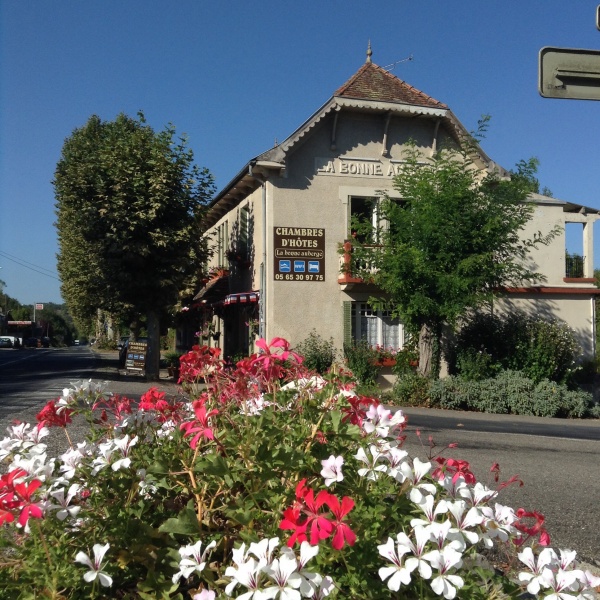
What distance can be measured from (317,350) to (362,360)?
4.02 ft

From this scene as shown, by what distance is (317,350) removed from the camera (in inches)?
718

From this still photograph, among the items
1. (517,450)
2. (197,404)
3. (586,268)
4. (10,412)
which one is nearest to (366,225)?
(586,268)

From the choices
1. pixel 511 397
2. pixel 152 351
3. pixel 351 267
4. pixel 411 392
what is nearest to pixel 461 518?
pixel 411 392

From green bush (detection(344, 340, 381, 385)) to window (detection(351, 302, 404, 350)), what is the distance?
33.8 inches

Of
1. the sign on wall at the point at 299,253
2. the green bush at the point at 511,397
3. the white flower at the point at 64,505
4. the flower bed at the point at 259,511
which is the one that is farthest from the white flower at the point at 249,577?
the sign on wall at the point at 299,253

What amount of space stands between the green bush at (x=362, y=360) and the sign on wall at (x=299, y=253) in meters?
2.12

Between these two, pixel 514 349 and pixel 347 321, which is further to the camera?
pixel 347 321

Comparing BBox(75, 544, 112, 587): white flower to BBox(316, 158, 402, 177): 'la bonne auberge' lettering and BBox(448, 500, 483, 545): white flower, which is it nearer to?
BBox(448, 500, 483, 545): white flower

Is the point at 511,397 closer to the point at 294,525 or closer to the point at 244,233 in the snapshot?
the point at 244,233

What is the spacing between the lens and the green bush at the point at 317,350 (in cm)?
1786

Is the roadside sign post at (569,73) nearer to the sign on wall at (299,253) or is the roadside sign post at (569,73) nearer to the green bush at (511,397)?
the green bush at (511,397)

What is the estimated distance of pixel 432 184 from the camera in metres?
17.6

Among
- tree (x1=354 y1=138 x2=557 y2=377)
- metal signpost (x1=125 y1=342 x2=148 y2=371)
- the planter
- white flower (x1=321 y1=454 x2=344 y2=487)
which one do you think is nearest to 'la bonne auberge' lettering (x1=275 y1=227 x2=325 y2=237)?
tree (x1=354 y1=138 x2=557 y2=377)

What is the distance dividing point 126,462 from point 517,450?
7854 millimetres
